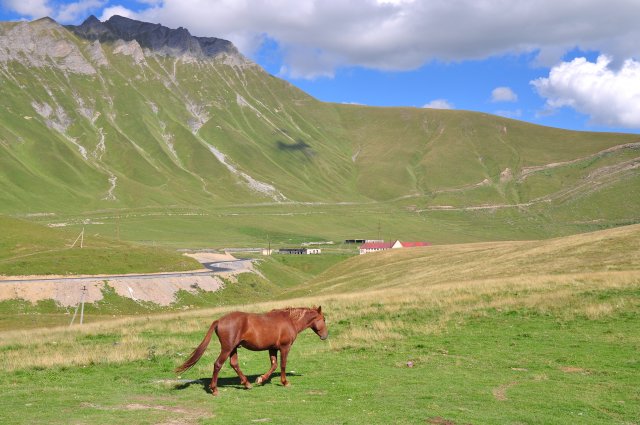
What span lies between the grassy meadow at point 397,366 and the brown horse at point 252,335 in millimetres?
706

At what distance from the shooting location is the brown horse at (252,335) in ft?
59.0

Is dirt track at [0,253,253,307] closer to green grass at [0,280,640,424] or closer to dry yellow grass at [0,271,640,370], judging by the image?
dry yellow grass at [0,271,640,370]

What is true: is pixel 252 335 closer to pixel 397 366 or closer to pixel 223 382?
pixel 223 382

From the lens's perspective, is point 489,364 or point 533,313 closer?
point 489,364

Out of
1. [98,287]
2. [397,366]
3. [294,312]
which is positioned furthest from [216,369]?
[98,287]

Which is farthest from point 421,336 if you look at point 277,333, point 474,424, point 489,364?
point 474,424

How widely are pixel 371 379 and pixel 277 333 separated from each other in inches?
145

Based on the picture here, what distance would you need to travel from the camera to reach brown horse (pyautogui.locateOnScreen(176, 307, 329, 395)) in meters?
18.0

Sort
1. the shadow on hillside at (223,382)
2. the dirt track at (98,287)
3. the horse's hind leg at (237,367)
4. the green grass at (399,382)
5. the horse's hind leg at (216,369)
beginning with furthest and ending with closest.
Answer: the dirt track at (98,287)
the shadow on hillside at (223,382)
the horse's hind leg at (237,367)
the horse's hind leg at (216,369)
the green grass at (399,382)

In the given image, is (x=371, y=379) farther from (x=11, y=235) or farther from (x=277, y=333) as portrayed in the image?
(x=11, y=235)

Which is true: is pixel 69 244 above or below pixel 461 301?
above

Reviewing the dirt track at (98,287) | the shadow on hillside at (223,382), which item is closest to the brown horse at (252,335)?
the shadow on hillside at (223,382)

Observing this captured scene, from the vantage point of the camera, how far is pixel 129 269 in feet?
349

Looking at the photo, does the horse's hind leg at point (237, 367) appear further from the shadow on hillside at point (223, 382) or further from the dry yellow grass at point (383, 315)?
the dry yellow grass at point (383, 315)
